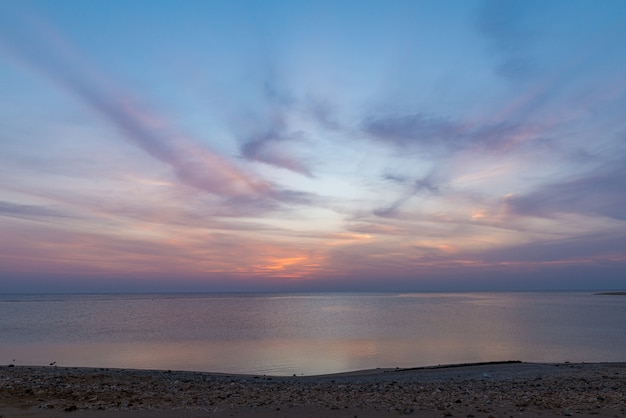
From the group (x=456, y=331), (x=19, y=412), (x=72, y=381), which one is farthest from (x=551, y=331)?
(x=19, y=412)

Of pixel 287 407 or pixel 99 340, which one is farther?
pixel 99 340

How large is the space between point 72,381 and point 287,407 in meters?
9.10

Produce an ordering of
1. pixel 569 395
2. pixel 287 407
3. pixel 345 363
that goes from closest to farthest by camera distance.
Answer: pixel 287 407
pixel 569 395
pixel 345 363

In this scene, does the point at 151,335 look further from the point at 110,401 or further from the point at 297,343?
the point at 110,401

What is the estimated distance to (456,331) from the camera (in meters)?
51.5

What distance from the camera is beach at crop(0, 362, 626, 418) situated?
11.6 metres

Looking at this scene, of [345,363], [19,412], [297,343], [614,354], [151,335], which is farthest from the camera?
[151,335]

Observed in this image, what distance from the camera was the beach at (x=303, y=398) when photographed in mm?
11609

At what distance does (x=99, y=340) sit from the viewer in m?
43.3

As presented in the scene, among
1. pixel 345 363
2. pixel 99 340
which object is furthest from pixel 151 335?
pixel 345 363

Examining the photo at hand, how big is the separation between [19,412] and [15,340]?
3849 centimetres

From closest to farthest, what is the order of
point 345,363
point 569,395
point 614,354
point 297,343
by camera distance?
1. point 569,395
2. point 345,363
3. point 614,354
4. point 297,343

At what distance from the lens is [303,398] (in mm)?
13969

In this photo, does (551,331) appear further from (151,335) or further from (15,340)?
(15,340)
